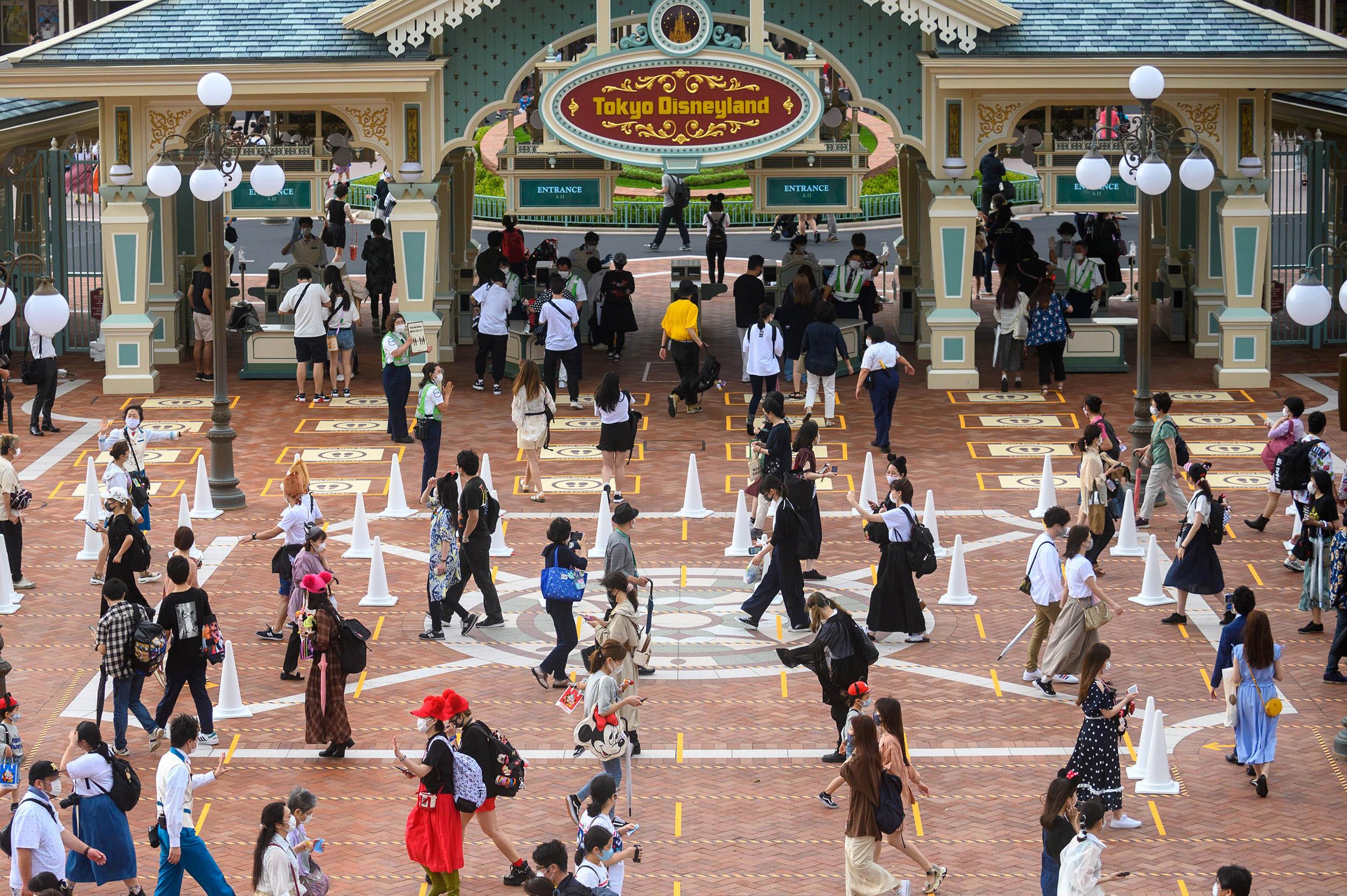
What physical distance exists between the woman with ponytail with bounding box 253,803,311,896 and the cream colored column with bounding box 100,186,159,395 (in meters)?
16.6

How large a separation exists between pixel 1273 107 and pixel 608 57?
1097 cm

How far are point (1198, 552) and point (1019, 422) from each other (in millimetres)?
8291

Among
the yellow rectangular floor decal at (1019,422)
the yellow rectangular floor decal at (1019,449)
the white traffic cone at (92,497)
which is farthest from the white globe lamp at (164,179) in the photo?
the yellow rectangular floor decal at (1019,422)

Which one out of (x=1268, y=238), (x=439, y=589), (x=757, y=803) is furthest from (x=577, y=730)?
(x=1268, y=238)

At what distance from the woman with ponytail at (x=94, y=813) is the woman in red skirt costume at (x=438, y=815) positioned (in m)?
1.73

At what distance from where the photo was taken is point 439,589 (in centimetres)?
1634

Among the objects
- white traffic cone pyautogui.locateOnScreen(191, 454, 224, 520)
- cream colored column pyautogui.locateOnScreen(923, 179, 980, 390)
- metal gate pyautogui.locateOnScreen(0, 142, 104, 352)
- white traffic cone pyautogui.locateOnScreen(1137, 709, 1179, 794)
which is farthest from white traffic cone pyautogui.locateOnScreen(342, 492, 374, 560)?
metal gate pyautogui.locateOnScreen(0, 142, 104, 352)

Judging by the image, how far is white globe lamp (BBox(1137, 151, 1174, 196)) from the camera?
63.3 feet

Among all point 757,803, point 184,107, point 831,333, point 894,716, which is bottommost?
point 757,803

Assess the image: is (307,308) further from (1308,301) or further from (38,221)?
(1308,301)

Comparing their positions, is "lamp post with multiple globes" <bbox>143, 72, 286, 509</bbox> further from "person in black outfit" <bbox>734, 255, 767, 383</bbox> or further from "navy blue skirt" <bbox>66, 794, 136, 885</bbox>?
"navy blue skirt" <bbox>66, 794, 136, 885</bbox>

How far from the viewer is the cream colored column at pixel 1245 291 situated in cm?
2611

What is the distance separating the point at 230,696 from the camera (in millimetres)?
14836

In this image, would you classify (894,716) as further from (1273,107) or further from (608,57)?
(1273,107)
